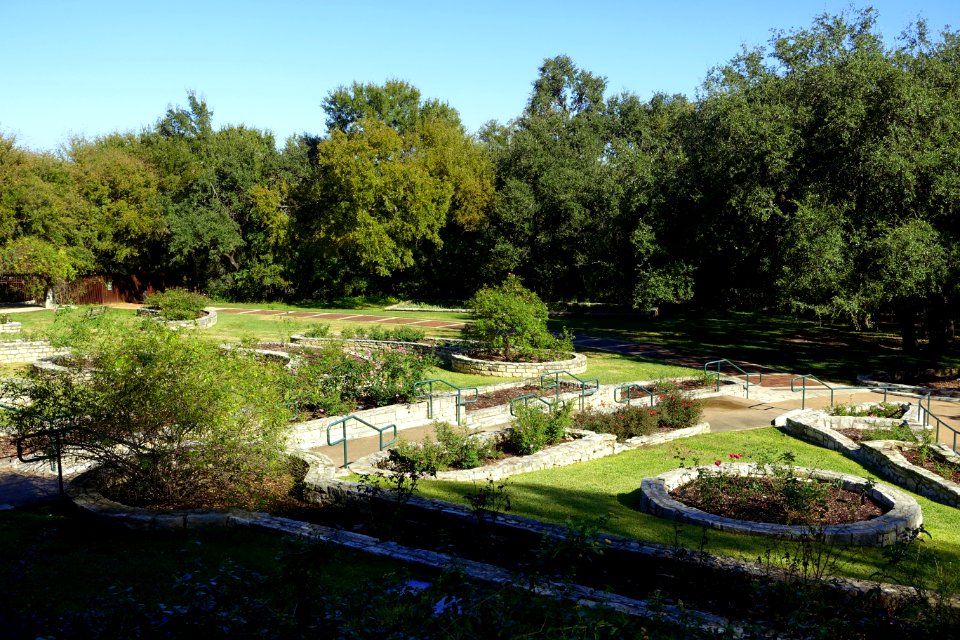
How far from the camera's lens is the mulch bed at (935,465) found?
12180 mm

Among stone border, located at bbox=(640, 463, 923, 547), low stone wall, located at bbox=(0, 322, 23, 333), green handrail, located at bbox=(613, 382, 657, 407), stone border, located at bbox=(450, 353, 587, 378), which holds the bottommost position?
stone border, located at bbox=(640, 463, 923, 547)

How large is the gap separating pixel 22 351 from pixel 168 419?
1597cm

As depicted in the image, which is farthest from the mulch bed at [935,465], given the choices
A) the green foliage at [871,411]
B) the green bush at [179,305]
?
the green bush at [179,305]

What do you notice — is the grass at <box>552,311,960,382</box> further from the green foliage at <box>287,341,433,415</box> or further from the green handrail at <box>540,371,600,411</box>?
the green foliage at <box>287,341,433,415</box>

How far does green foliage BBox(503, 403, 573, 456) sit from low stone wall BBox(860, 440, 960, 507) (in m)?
5.27

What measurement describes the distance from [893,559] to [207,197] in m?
45.3

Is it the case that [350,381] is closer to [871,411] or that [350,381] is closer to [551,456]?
[551,456]

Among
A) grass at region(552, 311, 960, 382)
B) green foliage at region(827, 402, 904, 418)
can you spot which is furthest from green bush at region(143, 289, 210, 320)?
green foliage at region(827, 402, 904, 418)

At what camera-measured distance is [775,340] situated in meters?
30.9

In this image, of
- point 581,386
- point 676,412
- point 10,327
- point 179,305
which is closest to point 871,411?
point 676,412

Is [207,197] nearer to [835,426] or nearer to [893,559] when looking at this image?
[835,426]

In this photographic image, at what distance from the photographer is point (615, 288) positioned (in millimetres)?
32000

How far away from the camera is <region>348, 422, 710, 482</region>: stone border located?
1123 centimetres

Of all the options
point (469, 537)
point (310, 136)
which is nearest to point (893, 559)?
point (469, 537)
